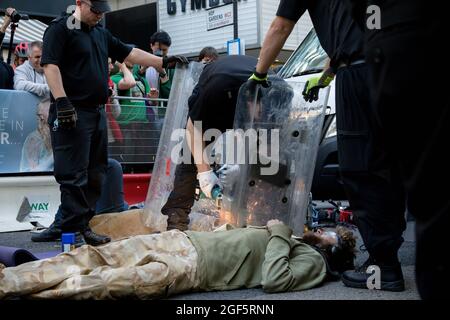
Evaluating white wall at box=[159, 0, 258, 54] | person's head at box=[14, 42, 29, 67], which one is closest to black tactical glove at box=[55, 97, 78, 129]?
person's head at box=[14, 42, 29, 67]

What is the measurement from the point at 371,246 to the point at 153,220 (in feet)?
7.60

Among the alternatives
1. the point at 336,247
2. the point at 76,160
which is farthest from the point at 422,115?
the point at 76,160

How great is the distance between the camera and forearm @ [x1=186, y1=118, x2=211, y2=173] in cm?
454

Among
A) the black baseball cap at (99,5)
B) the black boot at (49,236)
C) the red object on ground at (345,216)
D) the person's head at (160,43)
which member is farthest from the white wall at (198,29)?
the black boot at (49,236)

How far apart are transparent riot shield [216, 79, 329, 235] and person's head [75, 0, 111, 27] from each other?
1.35 meters

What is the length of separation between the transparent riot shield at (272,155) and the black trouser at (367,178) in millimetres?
968

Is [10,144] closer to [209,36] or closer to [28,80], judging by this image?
[28,80]

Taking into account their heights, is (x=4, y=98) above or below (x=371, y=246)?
above

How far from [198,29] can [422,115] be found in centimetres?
1408

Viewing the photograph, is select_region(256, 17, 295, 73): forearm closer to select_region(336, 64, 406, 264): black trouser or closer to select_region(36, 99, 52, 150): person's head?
select_region(336, 64, 406, 264): black trouser

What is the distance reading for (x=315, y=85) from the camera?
3.95 m

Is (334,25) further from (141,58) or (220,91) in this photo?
(141,58)
